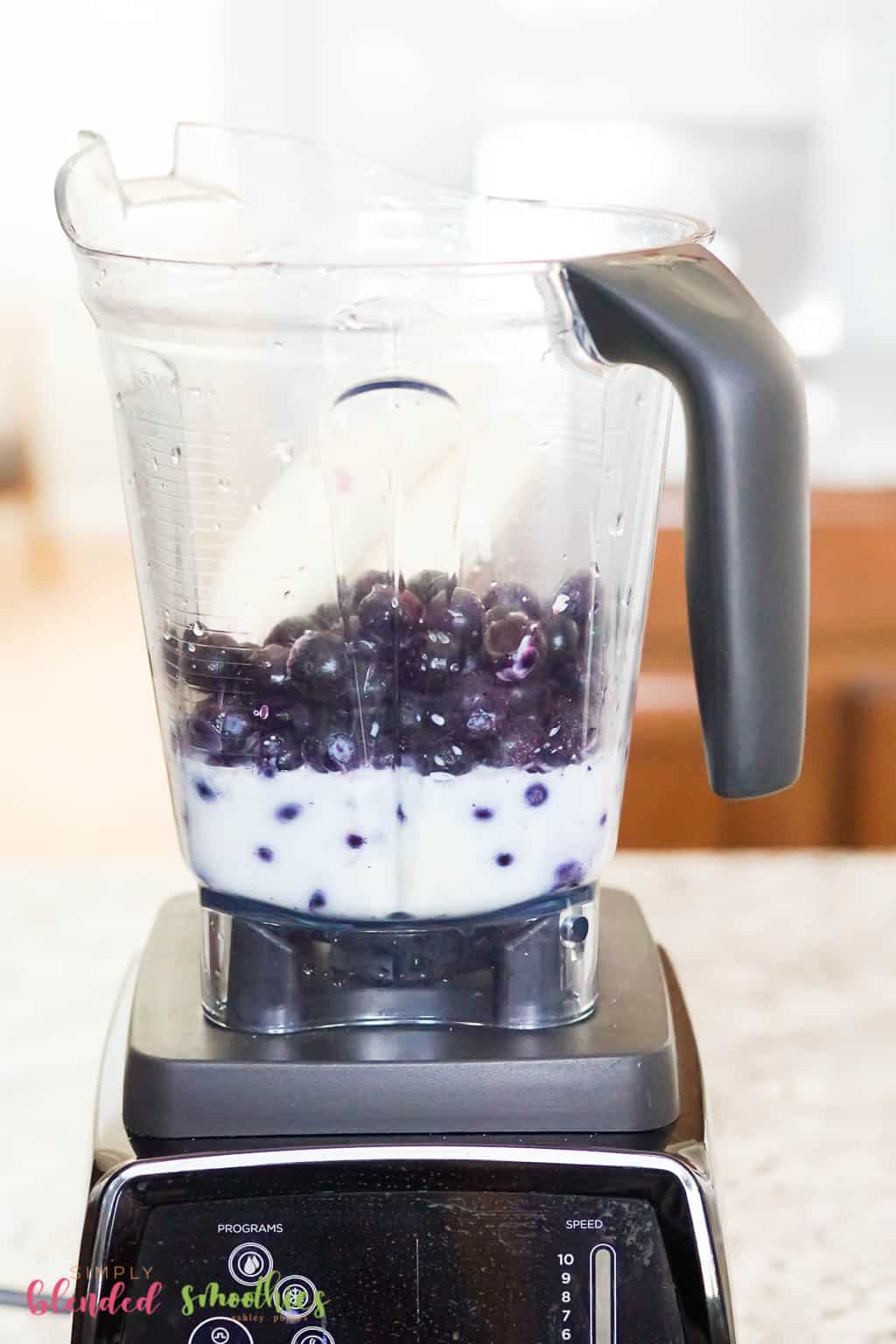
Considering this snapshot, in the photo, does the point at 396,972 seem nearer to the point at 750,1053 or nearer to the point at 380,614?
the point at 380,614

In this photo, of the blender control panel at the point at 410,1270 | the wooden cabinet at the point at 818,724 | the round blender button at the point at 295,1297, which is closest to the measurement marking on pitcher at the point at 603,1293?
the blender control panel at the point at 410,1270

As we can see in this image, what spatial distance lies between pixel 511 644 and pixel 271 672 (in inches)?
3.6

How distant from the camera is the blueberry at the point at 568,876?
23.6 inches

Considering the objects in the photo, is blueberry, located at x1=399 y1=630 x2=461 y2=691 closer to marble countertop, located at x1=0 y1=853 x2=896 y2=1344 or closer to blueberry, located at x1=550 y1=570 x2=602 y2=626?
blueberry, located at x1=550 y1=570 x2=602 y2=626

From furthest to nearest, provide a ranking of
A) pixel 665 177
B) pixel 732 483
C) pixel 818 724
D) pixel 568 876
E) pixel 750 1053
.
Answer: pixel 665 177
pixel 818 724
pixel 750 1053
pixel 568 876
pixel 732 483

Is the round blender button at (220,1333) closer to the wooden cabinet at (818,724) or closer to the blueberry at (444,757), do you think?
the blueberry at (444,757)

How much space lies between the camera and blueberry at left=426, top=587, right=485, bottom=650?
56 cm

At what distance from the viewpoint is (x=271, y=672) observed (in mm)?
568

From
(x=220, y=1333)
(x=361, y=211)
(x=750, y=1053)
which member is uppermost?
(x=361, y=211)

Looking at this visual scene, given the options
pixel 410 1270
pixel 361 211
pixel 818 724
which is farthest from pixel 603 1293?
Result: pixel 818 724

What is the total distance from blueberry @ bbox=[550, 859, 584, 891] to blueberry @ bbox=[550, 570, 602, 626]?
0.10 meters

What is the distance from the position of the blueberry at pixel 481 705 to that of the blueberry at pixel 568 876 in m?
0.07

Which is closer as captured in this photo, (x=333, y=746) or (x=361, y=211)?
(x=333, y=746)

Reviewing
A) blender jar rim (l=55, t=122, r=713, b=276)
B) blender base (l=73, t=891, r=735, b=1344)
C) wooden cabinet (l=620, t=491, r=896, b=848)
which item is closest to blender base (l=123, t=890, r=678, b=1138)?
blender base (l=73, t=891, r=735, b=1344)
